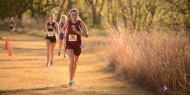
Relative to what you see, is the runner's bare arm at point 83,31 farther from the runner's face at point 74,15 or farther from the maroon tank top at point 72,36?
the runner's face at point 74,15

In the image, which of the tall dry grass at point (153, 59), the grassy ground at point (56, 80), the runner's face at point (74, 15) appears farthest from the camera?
the tall dry grass at point (153, 59)

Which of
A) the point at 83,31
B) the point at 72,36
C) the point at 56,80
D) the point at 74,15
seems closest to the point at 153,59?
the point at 83,31

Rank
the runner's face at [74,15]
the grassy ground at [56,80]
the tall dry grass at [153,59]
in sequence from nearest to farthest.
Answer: the grassy ground at [56,80], the runner's face at [74,15], the tall dry grass at [153,59]

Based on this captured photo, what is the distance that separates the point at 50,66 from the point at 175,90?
6.58 metres

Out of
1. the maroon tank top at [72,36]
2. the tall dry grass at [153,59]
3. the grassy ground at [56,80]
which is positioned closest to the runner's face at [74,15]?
the maroon tank top at [72,36]

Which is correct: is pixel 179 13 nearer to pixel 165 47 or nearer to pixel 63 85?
pixel 165 47

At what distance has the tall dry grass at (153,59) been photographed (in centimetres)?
1163

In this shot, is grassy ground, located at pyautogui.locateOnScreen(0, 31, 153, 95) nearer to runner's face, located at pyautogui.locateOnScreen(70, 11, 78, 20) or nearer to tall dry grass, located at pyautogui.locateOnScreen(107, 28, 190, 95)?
tall dry grass, located at pyautogui.locateOnScreen(107, 28, 190, 95)

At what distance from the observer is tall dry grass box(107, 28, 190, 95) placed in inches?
458

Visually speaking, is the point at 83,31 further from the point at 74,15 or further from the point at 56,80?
the point at 56,80

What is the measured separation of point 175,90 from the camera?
11.1 meters

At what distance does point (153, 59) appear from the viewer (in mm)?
12688

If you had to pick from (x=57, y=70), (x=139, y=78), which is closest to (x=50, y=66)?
(x=57, y=70)

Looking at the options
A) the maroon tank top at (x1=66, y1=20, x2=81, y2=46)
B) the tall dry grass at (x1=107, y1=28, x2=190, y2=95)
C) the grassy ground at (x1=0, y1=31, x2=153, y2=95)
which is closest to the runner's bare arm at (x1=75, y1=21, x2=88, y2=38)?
the maroon tank top at (x1=66, y1=20, x2=81, y2=46)
